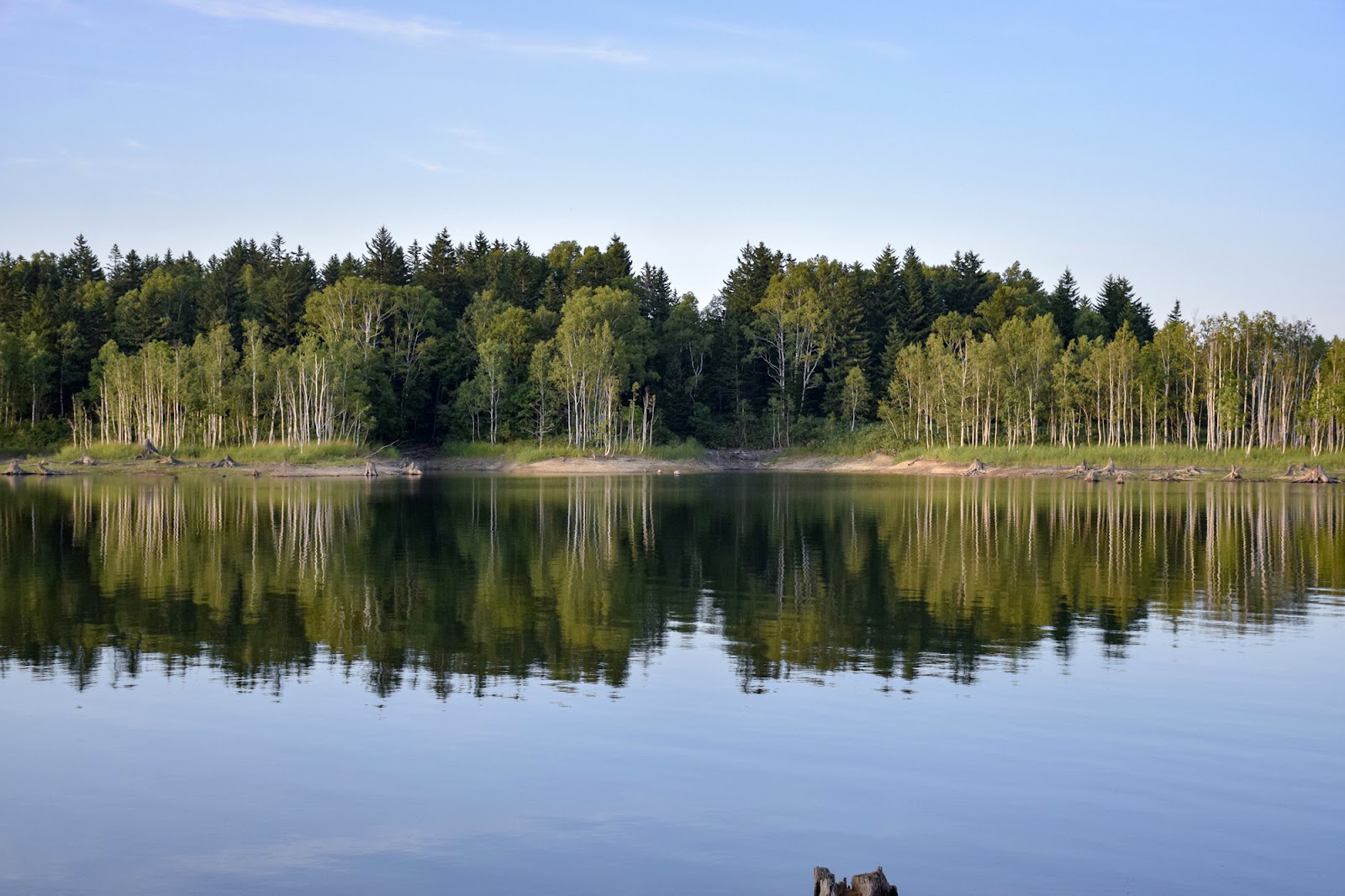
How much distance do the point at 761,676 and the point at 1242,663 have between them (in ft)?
23.7

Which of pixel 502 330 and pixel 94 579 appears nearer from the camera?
pixel 94 579

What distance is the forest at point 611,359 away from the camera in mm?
92375

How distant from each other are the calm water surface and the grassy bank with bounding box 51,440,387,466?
191 feet

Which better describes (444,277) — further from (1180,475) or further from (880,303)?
(1180,475)

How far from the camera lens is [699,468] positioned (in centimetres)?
10150

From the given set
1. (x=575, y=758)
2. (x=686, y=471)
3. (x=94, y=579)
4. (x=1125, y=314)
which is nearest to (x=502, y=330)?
(x=686, y=471)

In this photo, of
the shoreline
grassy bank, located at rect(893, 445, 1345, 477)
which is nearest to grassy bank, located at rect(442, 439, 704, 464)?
the shoreline

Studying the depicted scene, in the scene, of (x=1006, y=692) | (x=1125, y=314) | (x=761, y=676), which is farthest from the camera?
(x=1125, y=314)

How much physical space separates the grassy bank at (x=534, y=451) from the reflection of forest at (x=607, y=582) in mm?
47182

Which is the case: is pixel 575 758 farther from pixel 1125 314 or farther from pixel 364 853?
pixel 1125 314

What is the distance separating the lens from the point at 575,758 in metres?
12.5

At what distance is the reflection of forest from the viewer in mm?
18297

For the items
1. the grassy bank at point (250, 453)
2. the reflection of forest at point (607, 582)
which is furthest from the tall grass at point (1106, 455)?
the grassy bank at point (250, 453)

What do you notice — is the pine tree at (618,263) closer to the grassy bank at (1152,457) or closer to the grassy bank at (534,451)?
the grassy bank at (534,451)
